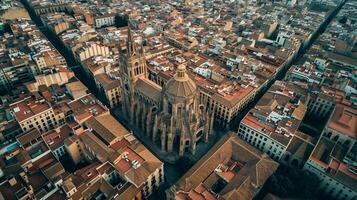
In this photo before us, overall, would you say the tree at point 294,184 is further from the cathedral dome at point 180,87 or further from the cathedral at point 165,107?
the cathedral dome at point 180,87

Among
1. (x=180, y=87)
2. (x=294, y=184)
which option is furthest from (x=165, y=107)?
(x=294, y=184)

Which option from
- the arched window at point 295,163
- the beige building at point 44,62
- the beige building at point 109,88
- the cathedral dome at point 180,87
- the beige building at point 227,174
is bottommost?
the arched window at point 295,163

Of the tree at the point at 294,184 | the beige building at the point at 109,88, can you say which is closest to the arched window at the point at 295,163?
the tree at the point at 294,184

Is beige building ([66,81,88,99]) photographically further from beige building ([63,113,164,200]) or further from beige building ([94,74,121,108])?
beige building ([63,113,164,200])

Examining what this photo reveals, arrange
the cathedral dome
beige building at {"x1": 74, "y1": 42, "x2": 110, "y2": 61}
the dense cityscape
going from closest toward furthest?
the dense cityscape
the cathedral dome
beige building at {"x1": 74, "y1": 42, "x2": 110, "y2": 61}

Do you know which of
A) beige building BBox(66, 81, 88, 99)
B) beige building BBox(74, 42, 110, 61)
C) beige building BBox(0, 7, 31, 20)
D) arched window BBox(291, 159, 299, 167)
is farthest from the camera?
beige building BBox(0, 7, 31, 20)

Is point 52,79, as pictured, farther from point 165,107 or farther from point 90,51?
point 165,107

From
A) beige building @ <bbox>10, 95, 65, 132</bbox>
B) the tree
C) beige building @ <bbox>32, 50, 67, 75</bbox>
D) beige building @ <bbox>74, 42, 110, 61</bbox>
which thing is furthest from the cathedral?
beige building @ <bbox>32, 50, 67, 75</bbox>

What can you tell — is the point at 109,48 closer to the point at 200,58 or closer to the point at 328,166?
the point at 200,58
